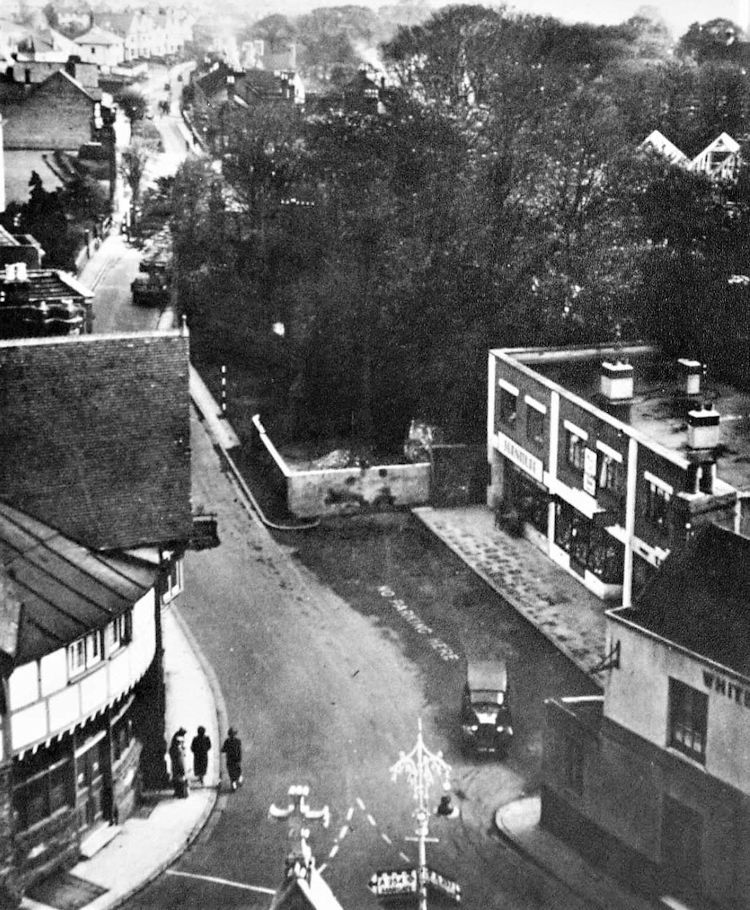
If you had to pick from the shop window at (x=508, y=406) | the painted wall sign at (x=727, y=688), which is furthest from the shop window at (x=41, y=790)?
the shop window at (x=508, y=406)

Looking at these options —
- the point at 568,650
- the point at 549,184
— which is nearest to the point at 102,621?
the point at 568,650

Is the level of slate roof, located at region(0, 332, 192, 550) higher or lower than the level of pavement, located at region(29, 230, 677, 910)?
higher

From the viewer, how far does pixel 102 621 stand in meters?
21.1

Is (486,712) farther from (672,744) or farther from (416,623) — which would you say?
(416,623)

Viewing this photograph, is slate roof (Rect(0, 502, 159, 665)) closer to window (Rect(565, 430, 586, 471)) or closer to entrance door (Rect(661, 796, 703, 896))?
entrance door (Rect(661, 796, 703, 896))

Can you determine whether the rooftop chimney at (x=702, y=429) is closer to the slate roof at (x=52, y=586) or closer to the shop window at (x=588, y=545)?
the shop window at (x=588, y=545)

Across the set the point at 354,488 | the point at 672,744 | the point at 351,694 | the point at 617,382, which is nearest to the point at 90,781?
the point at 351,694

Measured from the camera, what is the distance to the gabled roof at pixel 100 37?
50303mm

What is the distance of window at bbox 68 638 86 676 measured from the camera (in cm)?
2056

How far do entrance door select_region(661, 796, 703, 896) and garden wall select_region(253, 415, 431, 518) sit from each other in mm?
18038

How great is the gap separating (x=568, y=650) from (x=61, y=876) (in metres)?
12.2

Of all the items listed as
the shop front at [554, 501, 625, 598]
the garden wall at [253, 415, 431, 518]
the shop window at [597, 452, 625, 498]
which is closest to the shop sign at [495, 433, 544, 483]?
the shop front at [554, 501, 625, 598]

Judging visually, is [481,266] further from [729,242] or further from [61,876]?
[61,876]

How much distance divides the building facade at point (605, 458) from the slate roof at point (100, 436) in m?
10.6
